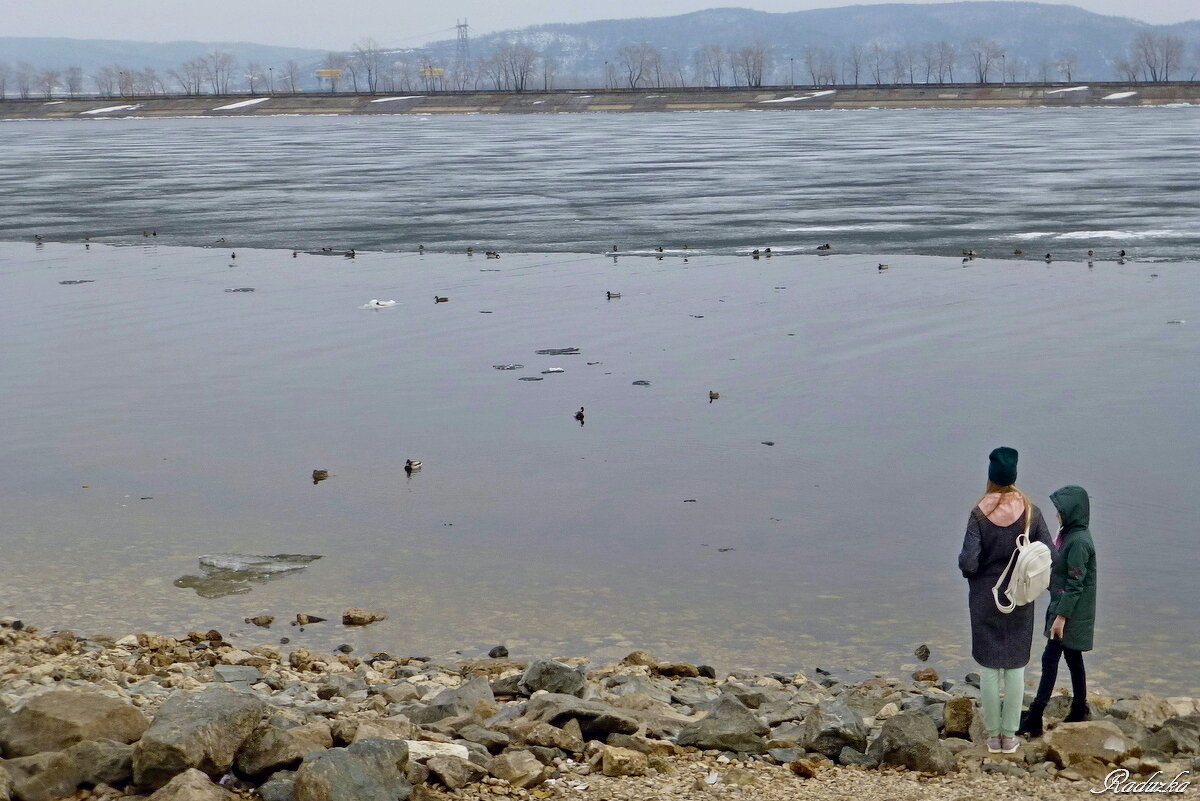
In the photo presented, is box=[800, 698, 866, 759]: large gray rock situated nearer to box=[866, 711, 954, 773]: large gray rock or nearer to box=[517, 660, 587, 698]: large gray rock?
box=[866, 711, 954, 773]: large gray rock

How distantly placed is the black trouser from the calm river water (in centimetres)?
137

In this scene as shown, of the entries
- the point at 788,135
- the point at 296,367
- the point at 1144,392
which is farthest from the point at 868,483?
the point at 788,135

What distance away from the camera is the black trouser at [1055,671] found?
7598 mm

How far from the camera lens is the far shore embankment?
5705 inches

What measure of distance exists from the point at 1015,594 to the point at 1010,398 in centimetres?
974

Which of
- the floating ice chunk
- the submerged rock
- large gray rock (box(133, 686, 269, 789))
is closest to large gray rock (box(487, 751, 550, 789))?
large gray rock (box(133, 686, 269, 789))

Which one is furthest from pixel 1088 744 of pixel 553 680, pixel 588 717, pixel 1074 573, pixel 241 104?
pixel 241 104

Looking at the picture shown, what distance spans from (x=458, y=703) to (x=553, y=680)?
617 mm

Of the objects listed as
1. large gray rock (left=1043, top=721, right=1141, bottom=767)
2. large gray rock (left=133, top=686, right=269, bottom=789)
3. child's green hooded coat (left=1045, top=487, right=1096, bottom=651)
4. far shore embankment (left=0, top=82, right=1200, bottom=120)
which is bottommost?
large gray rock (left=1043, top=721, right=1141, bottom=767)

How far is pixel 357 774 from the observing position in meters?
6.22

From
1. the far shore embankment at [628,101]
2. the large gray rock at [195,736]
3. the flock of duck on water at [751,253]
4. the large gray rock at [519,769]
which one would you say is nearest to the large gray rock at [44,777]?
the large gray rock at [195,736]

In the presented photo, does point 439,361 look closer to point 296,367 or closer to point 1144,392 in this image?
point 296,367

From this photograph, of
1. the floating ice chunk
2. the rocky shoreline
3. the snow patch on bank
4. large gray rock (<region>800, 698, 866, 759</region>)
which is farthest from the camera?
the snow patch on bank

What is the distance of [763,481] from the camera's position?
44.7 feet
